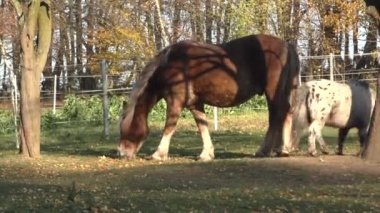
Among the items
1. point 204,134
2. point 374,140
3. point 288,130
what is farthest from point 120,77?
point 374,140

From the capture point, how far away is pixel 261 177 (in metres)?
11.1

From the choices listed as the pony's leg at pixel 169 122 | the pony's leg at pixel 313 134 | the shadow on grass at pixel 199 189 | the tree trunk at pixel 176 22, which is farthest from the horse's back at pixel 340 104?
the tree trunk at pixel 176 22

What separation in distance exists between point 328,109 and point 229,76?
1888 millimetres

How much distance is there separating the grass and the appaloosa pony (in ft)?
2.83

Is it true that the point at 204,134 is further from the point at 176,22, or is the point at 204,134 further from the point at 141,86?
the point at 176,22

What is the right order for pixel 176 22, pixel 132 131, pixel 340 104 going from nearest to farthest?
pixel 340 104 → pixel 132 131 → pixel 176 22

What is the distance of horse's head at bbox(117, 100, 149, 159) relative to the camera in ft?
47.6

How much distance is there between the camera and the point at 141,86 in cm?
1442

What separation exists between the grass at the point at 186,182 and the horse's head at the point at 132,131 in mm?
316

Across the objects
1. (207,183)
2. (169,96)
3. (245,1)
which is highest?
(245,1)

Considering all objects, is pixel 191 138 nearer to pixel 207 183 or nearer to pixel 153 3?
pixel 207 183

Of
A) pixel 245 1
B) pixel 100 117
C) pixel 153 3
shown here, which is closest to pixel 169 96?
pixel 100 117

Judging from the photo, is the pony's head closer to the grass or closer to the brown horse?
the brown horse

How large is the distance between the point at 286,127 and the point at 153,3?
27829 mm
